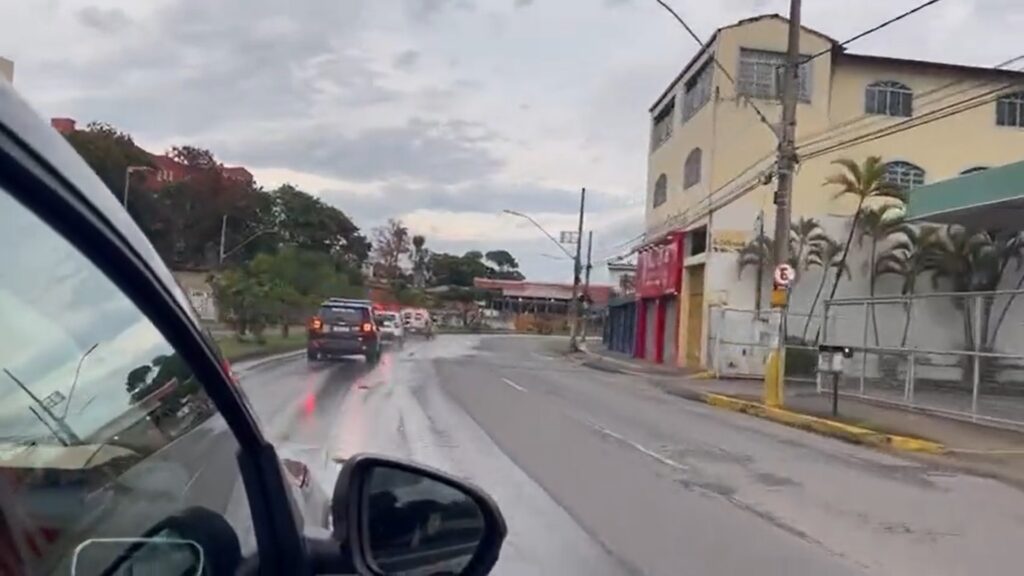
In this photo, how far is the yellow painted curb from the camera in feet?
54.6

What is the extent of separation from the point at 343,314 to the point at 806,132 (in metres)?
20.0

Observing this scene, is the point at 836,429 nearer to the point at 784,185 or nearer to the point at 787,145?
the point at 784,185

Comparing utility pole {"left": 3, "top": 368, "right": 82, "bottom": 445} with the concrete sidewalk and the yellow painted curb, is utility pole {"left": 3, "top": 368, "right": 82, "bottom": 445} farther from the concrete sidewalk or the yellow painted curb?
the yellow painted curb

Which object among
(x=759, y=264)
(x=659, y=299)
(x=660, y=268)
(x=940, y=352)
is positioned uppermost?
(x=660, y=268)

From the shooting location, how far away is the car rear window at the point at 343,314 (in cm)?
2978

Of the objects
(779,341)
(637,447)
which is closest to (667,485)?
(637,447)

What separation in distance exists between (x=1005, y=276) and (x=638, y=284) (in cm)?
1915

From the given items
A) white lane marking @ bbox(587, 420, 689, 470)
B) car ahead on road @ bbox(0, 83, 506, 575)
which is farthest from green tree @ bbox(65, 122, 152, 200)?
white lane marking @ bbox(587, 420, 689, 470)

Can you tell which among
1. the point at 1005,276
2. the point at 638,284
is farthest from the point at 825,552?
the point at 638,284

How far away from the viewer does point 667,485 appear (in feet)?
36.7

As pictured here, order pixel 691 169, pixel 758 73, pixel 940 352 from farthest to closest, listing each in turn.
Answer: pixel 691 169 < pixel 758 73 < pixel 940 352

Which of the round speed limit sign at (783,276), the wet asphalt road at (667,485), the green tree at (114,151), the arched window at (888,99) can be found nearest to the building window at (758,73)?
the arched window at (888,99)

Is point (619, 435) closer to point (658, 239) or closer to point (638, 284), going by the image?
point (658, 239)

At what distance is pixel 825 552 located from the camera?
322 inches
